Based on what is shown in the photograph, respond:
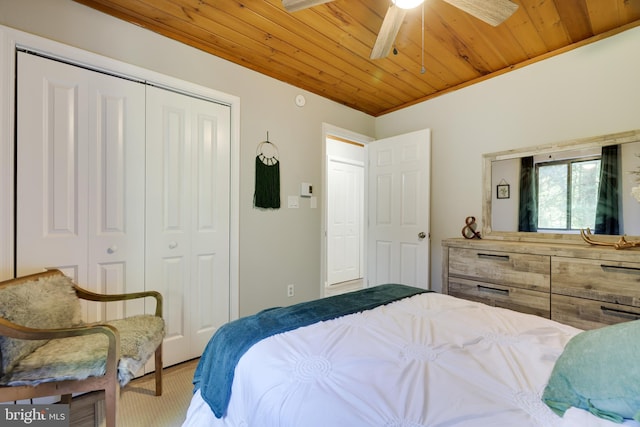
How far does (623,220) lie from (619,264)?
55cm

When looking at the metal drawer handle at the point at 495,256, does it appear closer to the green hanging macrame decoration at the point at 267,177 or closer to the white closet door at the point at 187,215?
the green hanging macrame decoration at the point at 267,177

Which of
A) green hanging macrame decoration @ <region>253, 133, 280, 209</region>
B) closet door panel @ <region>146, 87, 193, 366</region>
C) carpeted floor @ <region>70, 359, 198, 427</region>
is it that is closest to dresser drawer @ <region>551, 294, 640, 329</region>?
green hanging macrame decoration @ <region>253, 133, 280, 209</region>

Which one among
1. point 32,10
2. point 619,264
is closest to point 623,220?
Answer: point 619,264

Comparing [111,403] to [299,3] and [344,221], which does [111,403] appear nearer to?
[299,3]

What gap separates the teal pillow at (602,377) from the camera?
Answer: 0.64m

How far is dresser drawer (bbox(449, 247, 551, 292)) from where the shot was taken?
201cm

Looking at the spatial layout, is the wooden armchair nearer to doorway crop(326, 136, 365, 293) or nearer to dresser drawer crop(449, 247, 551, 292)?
dresser drawer crop(449, 247, 551, 292)

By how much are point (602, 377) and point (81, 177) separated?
250 centimetres

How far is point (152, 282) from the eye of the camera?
2.05 metres

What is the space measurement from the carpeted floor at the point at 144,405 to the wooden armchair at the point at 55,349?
36 cm

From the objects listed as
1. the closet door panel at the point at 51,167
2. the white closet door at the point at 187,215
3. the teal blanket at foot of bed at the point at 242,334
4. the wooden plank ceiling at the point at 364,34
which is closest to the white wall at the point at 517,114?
the wooden plank ceiling at the point at 364,34

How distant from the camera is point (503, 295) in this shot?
2182mm

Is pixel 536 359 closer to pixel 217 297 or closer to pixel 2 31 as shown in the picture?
pixel 217 297

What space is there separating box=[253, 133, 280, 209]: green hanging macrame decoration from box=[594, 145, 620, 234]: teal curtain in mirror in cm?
258
